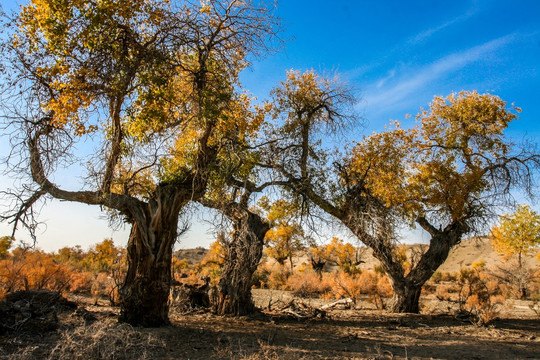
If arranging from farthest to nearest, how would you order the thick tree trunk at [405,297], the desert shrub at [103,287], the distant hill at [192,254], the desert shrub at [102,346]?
1. the distant hill at [192,254]
2. the desert shrub at [103,287]
3. the thick tree trunk at [405,297]
4. the desert shrub at [102,346]

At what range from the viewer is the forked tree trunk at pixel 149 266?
7680mm

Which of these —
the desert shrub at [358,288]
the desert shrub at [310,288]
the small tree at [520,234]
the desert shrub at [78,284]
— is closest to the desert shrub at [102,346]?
the desert shrub at [78,284]

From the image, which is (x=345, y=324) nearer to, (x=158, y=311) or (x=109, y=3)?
(x=158, y=311)

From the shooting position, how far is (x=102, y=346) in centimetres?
542

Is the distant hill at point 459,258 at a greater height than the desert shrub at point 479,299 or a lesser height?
greater

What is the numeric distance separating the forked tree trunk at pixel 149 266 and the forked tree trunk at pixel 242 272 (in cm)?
214

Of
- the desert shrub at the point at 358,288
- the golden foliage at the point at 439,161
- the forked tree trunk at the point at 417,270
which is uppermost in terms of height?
the golden foliage at the point at 439,161

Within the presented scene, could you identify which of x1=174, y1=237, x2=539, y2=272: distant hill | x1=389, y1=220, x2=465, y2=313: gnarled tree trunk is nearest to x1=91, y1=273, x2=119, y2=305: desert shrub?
x1=389, y1=220, x2=465, y2=313: gnarled tree trunk

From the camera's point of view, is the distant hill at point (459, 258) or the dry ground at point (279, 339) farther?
the distant hill at point (459, 258)

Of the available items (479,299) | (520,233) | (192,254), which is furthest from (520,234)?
(192,254)

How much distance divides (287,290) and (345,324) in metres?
10.2

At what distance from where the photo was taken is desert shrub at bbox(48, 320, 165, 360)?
203 inches

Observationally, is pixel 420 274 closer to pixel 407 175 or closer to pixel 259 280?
pixel 407 175

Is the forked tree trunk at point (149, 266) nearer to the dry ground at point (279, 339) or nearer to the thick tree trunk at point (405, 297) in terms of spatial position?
the dry ground at point (279, 339)
